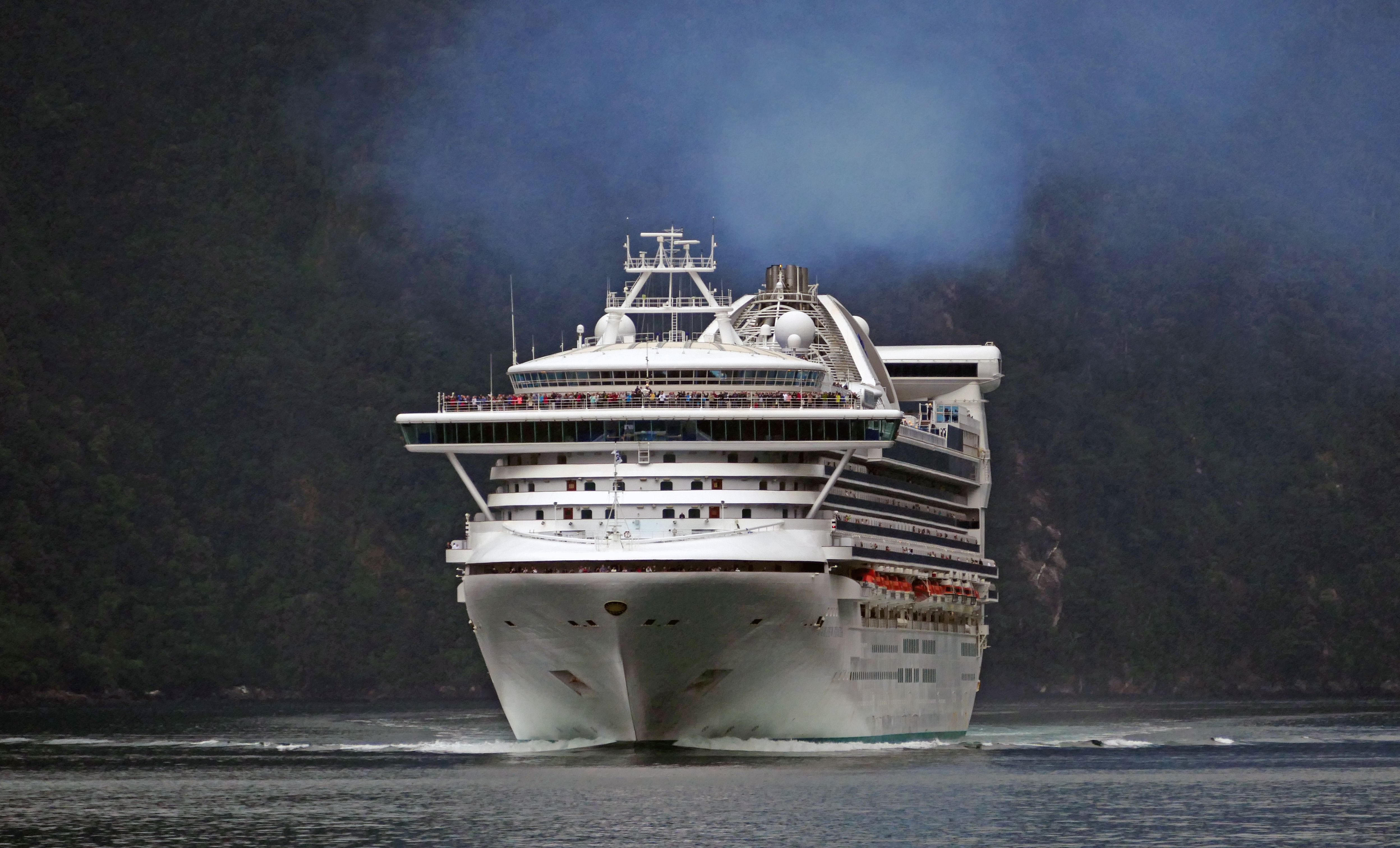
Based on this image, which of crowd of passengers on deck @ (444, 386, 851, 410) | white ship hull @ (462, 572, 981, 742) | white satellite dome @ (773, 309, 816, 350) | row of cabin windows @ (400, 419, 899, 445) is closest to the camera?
white ship hull @ (462, 572, 981, 742)

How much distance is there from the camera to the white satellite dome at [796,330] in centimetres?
8162

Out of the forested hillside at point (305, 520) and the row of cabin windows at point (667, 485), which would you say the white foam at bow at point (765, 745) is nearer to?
the row of cabin windows at point (667, 485)

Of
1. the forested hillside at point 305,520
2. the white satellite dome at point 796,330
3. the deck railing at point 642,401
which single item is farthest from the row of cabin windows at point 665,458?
the forested hillside at point 305,520

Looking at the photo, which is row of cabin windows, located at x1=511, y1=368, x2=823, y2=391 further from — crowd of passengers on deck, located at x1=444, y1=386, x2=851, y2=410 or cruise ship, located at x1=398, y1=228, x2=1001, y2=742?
crowd of passengers on deck, located at x1=444, y1=386, x2=851, y2=410

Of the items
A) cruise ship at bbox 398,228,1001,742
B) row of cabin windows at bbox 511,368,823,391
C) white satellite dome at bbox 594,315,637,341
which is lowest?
cruise ship at bbox 398,228,1001,742

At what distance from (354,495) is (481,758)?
102 m

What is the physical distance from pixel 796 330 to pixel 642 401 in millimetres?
10222

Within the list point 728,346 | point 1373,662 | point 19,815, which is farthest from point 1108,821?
point 1373,662

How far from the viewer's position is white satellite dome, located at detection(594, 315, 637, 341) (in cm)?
7900

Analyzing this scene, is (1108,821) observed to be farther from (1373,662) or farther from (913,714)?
(1373,662)

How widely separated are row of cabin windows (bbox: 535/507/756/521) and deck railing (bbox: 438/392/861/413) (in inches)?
106

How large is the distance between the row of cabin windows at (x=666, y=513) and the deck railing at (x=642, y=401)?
2693mm

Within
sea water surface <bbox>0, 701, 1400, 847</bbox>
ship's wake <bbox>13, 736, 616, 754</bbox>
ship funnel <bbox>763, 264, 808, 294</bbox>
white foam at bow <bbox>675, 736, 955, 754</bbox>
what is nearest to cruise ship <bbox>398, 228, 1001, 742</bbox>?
white foam at bow <bbox>675, 736, 955, 754</bbox>

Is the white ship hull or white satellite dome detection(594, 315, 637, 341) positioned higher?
white satellite dome detection(594, 315, 637, 341)
